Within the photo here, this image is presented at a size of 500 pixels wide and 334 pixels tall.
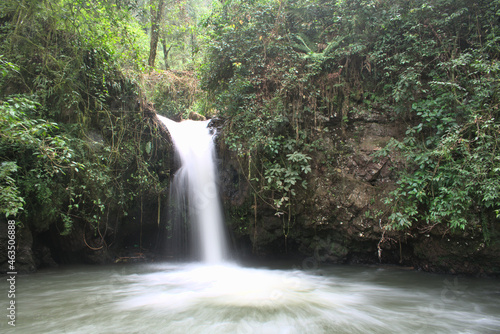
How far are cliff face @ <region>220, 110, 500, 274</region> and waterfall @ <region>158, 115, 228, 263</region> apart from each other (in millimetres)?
547

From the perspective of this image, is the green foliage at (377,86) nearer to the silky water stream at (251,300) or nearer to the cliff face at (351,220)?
the cliff face at (351,220)

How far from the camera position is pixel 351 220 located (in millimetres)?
5910

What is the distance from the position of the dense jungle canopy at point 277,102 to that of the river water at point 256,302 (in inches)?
43.1

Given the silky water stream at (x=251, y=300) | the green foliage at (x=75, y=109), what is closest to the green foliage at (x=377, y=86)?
the silky water stream at (x=251, y=300)

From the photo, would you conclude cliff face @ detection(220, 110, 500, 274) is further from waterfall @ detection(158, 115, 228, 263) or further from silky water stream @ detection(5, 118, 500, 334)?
waterfall @ detection(158, 115, 228, 263)

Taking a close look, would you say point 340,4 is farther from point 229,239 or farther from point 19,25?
point 19,25

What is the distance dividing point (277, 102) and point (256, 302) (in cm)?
438

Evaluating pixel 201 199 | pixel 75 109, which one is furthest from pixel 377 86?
pixel 75 109

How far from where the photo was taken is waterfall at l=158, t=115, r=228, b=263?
291 inches

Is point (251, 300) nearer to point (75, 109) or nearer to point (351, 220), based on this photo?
point (351, 220)

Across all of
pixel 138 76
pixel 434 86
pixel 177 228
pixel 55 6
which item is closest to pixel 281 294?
pixel 177 228

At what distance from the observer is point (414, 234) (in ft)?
17.5

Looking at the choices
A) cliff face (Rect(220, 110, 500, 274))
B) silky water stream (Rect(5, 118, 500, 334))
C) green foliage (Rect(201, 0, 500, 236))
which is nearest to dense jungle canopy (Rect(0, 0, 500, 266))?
green foliage (Rect(201, 0, 500, 236))

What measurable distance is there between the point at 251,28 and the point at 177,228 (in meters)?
5.78
